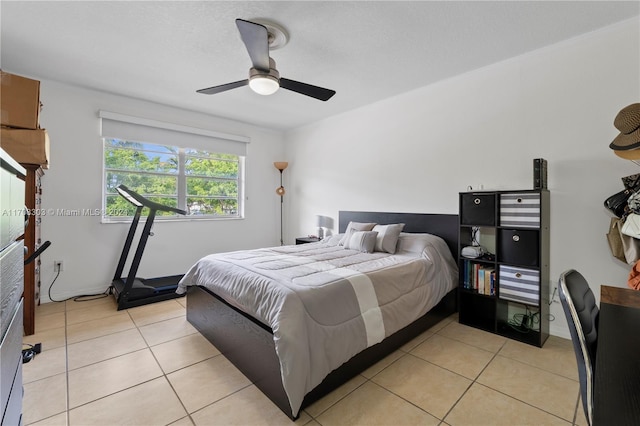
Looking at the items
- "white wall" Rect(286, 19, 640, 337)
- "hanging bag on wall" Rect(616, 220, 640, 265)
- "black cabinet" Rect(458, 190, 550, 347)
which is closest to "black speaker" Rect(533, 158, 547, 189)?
"black cabinet" Rect(458, 190, 550, 347)

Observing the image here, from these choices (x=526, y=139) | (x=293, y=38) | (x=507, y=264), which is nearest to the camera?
(x=293, y=38)

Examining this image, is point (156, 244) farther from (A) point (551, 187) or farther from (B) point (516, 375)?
(A) point (551, 187)

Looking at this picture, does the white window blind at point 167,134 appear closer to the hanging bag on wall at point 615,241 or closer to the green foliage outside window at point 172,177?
the green foliage outside window at point 172,177

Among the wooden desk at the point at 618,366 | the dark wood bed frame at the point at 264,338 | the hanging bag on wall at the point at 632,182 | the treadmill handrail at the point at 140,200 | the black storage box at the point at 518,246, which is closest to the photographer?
the wooden desk at the point at 618,366

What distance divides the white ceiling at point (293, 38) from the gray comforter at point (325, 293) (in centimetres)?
189

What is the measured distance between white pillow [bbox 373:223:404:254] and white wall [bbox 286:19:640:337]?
0.57 metres

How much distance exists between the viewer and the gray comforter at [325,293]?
63.3 inches

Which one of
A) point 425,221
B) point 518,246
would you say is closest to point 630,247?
point 518,246

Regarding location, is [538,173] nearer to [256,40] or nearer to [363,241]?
[363,241]

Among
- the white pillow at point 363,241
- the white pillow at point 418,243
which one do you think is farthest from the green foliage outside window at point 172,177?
the white pillow at point 418,243

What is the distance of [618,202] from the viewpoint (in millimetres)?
2143

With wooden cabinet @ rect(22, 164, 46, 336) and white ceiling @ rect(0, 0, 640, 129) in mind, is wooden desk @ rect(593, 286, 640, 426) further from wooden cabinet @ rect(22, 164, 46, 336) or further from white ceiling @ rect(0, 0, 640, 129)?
wooden cabinet @ rect(22, 164, 46, 336)

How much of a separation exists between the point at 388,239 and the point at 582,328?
7.13 ft

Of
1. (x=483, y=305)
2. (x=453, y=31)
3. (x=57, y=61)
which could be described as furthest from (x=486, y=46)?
(x=57, y=61)
